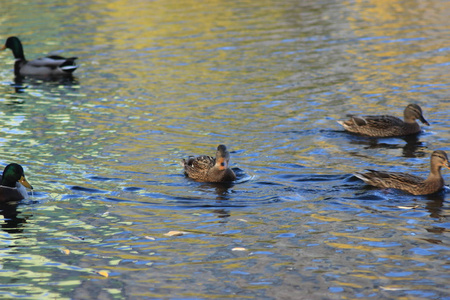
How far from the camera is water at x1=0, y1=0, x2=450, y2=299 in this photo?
9.17 metres

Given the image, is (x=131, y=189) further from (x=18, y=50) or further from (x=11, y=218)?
(x=18, y=50)

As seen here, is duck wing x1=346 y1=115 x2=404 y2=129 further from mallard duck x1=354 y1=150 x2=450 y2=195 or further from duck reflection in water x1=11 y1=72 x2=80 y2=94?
duck reflection in water x1=11 y1=72 x2=80 y2=94

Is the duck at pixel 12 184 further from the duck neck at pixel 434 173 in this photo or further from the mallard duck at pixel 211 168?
the duck neck at pixel 434 173

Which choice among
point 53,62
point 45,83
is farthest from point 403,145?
point 53,62

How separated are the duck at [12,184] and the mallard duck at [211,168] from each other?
277 centimetres

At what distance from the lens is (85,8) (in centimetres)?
3947

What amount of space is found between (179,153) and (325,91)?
6.23 m

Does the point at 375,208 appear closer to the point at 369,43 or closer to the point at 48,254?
the point at 48,254

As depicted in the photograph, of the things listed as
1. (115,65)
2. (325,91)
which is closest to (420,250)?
(325,91)

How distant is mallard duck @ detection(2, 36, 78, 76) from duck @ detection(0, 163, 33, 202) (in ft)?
39.5

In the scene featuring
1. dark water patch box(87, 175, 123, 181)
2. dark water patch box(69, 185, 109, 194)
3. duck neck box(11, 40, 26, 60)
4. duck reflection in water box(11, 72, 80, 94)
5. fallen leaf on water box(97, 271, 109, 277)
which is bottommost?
fallen leaf on water box(97, 271, 109, 277)

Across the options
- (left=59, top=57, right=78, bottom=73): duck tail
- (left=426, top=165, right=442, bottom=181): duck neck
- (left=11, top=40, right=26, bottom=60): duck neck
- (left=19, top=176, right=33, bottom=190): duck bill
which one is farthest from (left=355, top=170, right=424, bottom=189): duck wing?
(left=11, top=40, right=26, bottom=60): duck neck

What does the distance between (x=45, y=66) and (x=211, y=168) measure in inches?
503

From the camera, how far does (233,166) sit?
14.0m
